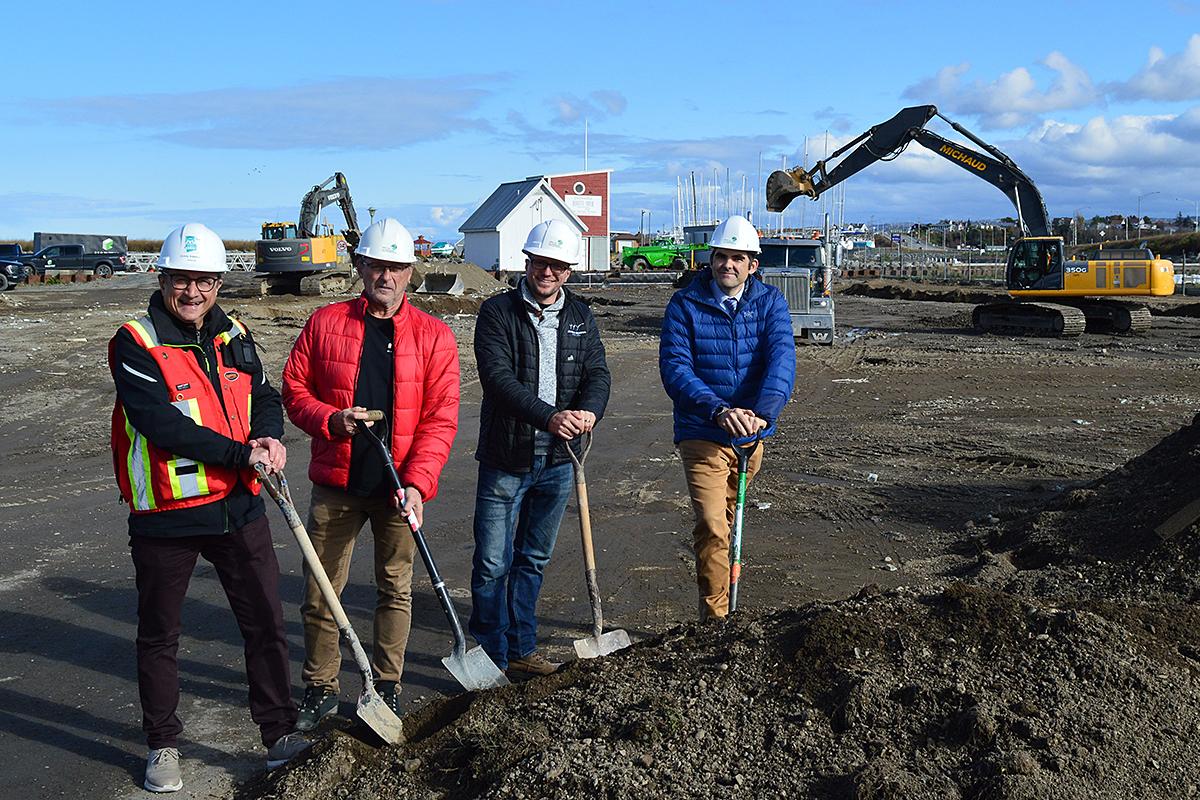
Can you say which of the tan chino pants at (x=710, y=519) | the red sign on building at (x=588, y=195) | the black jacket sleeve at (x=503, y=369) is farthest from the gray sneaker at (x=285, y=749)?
the red sign on building at (x=588, y=195)

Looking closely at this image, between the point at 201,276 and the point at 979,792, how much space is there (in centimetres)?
320

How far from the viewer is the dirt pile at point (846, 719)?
3.71 metres

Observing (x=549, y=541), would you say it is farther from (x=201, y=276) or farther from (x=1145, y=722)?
(x=1145, y=722)

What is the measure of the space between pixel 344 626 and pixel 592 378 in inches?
68.0

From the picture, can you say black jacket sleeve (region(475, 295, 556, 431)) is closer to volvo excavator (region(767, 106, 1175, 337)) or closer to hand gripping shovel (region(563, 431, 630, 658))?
hand gripping shovel (region(563, 431, 630, 658))

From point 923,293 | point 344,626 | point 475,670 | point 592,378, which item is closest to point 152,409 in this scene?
point 344,626

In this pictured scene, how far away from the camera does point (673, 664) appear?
4.51 metres

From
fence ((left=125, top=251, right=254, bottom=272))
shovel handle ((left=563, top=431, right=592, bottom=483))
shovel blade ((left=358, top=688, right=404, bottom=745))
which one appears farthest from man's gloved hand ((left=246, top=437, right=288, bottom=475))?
fence ((left=125, top=251, right=254, bottom=272))

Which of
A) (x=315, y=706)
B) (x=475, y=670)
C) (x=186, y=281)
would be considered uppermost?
(x=186, y=281)

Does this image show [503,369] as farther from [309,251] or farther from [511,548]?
[309,251]

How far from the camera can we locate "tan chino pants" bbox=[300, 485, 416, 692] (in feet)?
16.3

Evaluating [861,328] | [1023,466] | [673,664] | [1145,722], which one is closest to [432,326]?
[673,664]

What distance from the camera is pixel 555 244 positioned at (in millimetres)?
5285

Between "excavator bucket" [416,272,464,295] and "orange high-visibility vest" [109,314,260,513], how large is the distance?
33.9 m
